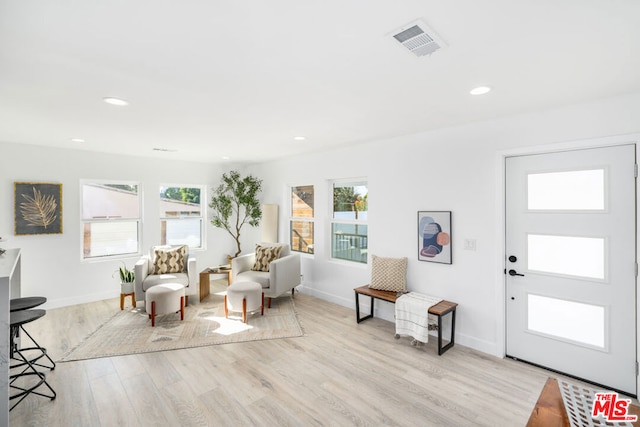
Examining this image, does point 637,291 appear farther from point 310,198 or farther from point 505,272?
point 310,198

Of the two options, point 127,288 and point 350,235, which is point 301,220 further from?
point 127,288

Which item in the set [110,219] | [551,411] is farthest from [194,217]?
[551,411]

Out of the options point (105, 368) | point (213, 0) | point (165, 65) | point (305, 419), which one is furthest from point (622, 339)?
point (105, 368)

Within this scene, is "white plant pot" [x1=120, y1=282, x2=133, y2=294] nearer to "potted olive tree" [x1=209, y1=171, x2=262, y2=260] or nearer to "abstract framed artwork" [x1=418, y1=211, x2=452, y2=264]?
"potted olive tree" [x1=209, y1=171, x2=262, y2=260]

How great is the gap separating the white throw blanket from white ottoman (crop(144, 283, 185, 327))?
9.35 feet

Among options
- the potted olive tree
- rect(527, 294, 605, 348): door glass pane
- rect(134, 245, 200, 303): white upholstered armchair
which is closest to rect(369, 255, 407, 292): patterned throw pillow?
rect(527, 294, 605, 348): door glass pane

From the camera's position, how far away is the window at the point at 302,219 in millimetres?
5441

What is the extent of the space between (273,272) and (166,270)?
1733 millimetres

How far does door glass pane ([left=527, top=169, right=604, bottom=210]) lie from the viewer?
2.64 m

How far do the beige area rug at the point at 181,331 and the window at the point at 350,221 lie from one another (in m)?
1.25

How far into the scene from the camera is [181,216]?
5.98m

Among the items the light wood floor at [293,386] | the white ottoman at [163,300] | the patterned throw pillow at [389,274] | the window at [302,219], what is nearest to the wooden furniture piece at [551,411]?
the light wood floor at [293,386]

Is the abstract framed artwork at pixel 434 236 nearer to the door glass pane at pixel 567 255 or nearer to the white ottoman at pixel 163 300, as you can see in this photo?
the door glass pane at pixel 567 255

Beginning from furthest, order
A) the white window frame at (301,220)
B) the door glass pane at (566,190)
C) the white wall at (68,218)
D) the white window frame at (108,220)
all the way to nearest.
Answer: the white window frame at (301,220), the white window frame at (108,220), the white wall at (68,218), the door glass pane at (566,190)
